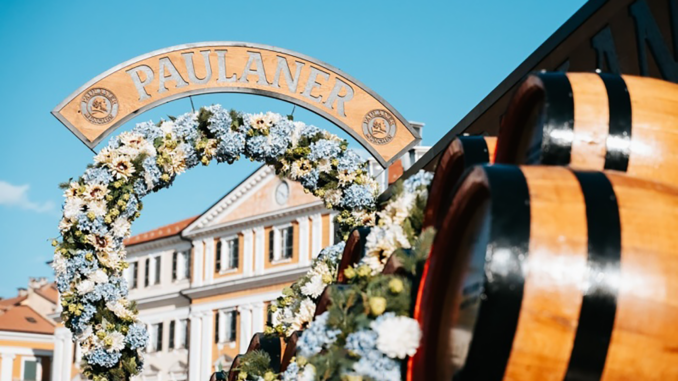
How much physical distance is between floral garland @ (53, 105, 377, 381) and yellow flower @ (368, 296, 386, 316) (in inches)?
282

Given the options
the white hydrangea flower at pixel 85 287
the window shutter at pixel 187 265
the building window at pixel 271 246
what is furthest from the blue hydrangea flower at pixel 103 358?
the window shutter at pixel 187 265

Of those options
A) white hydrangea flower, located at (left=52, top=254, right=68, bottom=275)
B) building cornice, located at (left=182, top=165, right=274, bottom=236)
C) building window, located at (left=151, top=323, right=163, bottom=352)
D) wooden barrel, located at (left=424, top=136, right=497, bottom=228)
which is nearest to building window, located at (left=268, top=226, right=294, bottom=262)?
building cornice, located at (left=182, top=165, right=274, bottom=236)

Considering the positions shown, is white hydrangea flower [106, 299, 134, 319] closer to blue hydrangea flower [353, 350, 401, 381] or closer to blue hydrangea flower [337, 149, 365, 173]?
blue hydrangea flower [337, 149, 365, 173]

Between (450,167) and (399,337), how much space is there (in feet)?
2.54

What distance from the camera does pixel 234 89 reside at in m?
11.9

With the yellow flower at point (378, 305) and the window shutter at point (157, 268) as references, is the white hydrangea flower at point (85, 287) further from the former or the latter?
the window shutter at point (157, 268)

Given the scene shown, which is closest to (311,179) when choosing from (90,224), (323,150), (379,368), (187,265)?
(323,150)

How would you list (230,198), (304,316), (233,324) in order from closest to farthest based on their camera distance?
(304,316) < (233,324) < (230,198)

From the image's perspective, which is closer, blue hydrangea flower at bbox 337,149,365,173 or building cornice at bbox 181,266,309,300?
blue hydrangea flower at bbox 337,149,365,173

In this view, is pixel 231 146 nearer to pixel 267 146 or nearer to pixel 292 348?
pixel 267 146

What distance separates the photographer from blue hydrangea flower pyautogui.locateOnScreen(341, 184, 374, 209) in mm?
11336

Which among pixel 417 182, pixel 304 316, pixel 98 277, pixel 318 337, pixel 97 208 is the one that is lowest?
pixel 318 337

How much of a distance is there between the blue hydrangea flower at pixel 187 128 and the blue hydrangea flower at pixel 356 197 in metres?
1.76

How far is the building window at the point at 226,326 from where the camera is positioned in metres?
49.2
